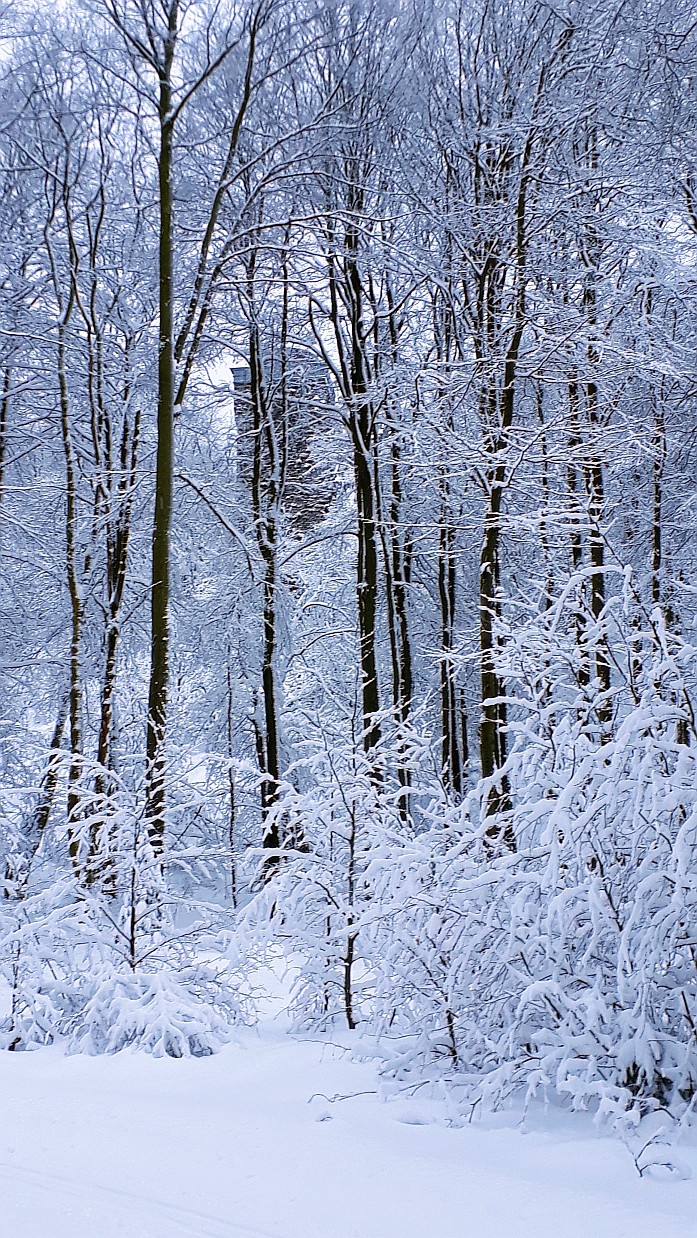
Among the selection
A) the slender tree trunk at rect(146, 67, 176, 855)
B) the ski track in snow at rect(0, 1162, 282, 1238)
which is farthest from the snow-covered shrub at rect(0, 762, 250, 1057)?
the ski track in snow at rect(0, 1162, 282, 1238)

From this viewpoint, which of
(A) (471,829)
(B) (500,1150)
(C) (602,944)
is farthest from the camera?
(A) (471,829)

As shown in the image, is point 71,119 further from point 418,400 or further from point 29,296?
point 418,400

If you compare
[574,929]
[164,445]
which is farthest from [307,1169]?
[164,445]

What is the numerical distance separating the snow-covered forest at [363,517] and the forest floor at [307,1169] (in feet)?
0.74

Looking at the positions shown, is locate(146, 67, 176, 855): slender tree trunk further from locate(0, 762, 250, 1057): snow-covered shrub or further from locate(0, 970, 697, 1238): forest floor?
locate(0, 970, 697, 1238): forest floor

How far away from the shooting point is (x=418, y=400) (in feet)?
29.2

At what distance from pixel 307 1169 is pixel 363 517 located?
28.8 ft

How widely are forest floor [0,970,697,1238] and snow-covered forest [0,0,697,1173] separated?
0.23 metres

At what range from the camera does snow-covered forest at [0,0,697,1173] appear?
3.92 metres

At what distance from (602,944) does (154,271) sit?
384 inches

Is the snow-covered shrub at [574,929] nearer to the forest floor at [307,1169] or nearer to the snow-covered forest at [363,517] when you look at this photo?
the snow-covered forest at [363,517]

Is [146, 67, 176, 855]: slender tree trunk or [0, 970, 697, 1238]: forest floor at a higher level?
[146, 67, 176, 855]: slender tree trunk

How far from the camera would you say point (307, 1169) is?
10.7 ft

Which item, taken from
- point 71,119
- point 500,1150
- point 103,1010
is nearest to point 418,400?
point 71,119
